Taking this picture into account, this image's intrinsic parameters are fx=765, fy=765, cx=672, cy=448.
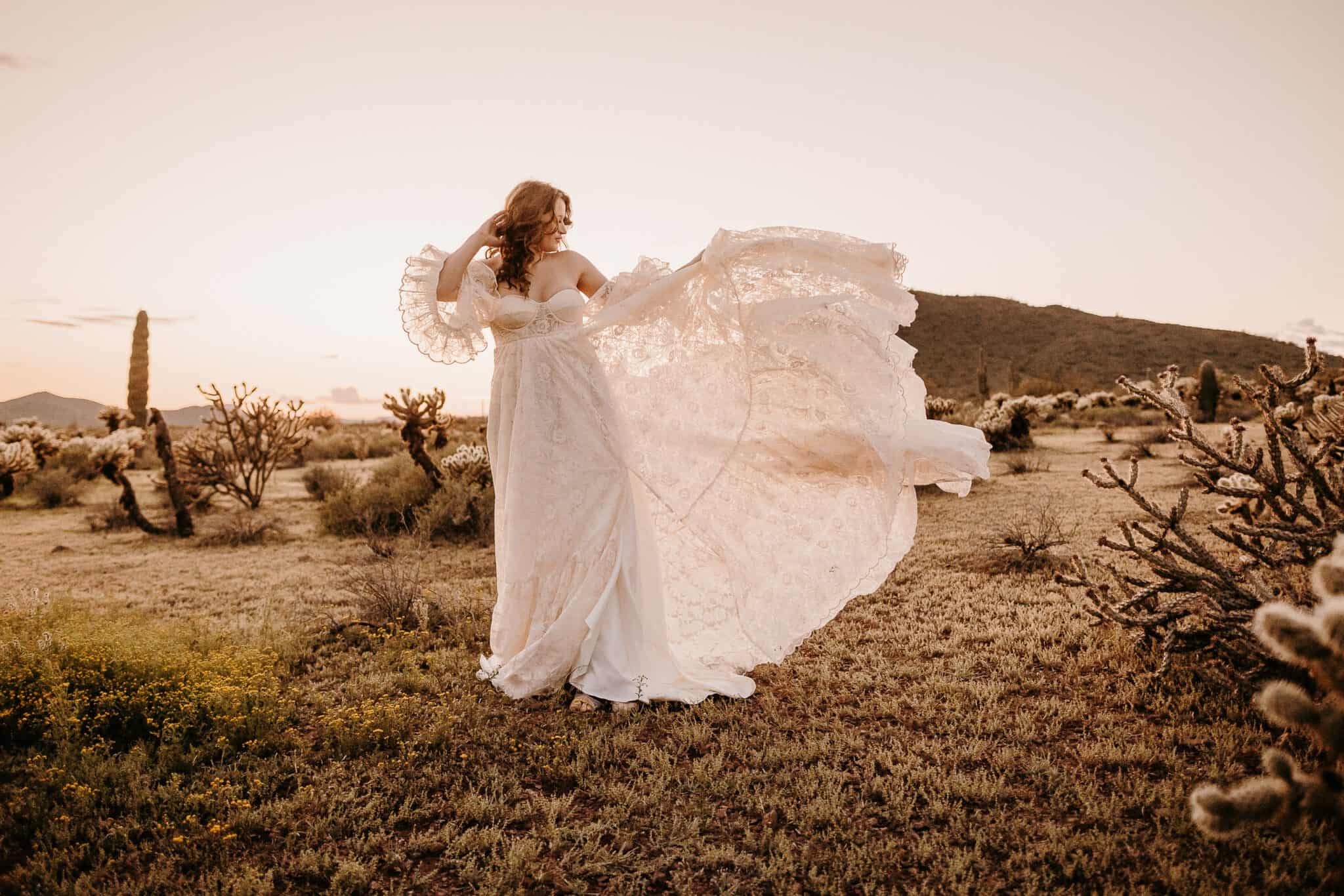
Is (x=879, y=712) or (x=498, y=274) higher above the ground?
(x=498, y=274)

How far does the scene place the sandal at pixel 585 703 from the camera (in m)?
3.93

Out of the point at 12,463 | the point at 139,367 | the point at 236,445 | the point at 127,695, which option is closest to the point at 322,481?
the point at 236,445

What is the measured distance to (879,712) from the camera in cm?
389

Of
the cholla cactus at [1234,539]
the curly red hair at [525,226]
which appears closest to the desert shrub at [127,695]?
the curly red hair at [525,226]

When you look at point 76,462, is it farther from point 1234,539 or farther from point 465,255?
point 1234,539

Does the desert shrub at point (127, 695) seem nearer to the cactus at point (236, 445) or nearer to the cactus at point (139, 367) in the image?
the cactus at point (236, 445)

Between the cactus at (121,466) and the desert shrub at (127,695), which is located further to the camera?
the cactus at (121,466)

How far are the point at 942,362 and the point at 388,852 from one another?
51299mm

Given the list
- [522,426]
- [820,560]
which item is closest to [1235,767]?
[820,560]

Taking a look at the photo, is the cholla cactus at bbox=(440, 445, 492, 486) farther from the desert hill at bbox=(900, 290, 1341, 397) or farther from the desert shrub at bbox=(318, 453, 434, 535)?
the desert hill at bbox=(900, 290, 1341, 397)

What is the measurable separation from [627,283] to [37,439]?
18.5 meters

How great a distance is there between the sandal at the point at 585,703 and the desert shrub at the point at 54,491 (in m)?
13.5

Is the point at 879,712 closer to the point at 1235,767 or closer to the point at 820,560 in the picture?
the point at 820,560

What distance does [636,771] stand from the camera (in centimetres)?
333
